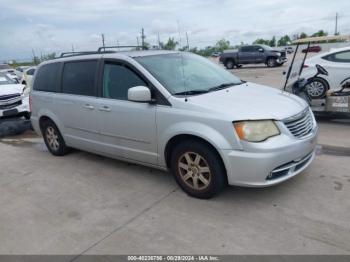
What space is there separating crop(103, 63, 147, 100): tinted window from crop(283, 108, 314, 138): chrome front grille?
1.77m

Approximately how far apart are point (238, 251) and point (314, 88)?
691 centimetres

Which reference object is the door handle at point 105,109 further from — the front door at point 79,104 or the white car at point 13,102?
the white car at point 13,102

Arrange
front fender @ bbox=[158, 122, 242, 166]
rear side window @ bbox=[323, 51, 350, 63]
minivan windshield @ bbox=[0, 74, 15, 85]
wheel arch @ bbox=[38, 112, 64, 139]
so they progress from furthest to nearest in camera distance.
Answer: minivan windshield @ bbox=[0, 74, 15, 85]
rear side window @ bbox=[323, 51, 350, 63]
wheel arch @ bbox=[38, 112, 64, 139]
front fender @ bbox=[158, 122, 242, 166]

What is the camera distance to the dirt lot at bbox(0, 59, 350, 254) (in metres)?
3.14

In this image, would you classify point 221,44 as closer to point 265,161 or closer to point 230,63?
point 230,63

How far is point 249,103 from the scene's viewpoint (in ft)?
12.6

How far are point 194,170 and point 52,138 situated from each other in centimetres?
320

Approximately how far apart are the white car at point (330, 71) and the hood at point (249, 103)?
488cm

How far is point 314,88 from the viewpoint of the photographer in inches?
348

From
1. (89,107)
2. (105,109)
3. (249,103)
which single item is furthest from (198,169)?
(89,107)

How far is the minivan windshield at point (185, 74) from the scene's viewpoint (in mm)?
4184

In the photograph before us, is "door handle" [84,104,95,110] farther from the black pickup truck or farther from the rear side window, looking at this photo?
the black pickup truck

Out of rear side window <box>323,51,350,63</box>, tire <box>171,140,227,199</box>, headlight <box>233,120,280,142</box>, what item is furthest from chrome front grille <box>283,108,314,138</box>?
rear side window <box>323,51,350,63</box>

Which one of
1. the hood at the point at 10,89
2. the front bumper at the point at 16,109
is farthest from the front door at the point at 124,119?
the hood at the point at 10,89
